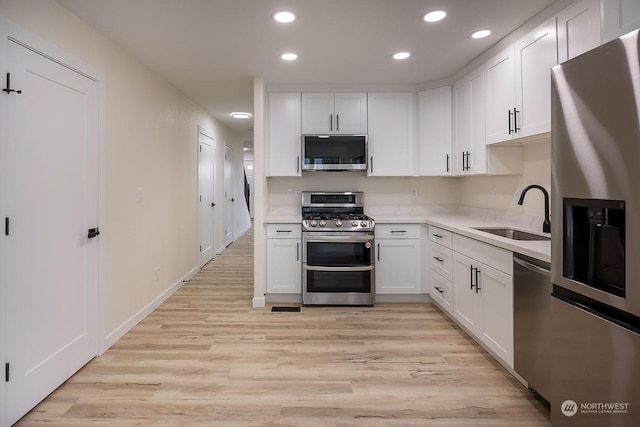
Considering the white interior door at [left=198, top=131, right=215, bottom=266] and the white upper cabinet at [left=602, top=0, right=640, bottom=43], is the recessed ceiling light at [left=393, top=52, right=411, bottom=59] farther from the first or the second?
the white interior door at [left=198, top=131, right=215, bottom=266]

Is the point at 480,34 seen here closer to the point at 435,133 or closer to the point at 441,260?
the point at 435,133

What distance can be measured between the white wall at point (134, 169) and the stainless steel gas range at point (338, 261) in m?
1.52

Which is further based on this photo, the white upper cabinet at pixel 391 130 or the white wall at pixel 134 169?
the white upper cabinet at pixel 391 130

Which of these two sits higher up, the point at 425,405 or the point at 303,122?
the point at 303,122

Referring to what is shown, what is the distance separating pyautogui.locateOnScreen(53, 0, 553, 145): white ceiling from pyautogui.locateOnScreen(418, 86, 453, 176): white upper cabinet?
0.67ft

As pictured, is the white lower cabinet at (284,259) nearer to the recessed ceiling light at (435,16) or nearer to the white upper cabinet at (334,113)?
the white upper cabinet at (334,113)

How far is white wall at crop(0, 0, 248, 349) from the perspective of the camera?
2.28m

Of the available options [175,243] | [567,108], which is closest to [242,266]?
[175,243]

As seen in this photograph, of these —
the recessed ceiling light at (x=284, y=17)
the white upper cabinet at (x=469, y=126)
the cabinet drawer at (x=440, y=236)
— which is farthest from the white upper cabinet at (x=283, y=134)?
the white upper cabinet at (x=469, y=126)

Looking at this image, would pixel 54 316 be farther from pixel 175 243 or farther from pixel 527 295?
pixel 527 295

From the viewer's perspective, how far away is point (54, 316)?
2062mm

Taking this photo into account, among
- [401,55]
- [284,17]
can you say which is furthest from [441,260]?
[284,17]

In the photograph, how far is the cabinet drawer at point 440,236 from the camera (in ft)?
10.0

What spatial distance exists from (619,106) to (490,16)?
1591 millimetres
